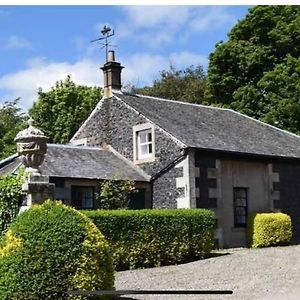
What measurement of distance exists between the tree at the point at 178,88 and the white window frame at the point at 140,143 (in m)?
23.1

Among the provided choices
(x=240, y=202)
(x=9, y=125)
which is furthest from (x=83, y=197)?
(x=9, y=125)

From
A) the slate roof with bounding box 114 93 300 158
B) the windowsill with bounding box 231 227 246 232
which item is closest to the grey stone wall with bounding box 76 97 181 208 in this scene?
the slate roof with bounding box 114 93 300 158

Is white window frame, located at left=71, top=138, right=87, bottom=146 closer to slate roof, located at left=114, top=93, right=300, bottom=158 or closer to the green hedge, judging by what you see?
slate roof, located at left=114, top=93, right=300, bottom=158

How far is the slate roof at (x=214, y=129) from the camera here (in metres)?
21.8

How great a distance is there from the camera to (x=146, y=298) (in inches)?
463

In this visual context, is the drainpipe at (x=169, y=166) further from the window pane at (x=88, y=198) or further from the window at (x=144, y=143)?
the window pane at (x=88, y=198)

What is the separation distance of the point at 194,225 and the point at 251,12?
20.4 m

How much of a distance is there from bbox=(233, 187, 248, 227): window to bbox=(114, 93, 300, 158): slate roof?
4.85 feet

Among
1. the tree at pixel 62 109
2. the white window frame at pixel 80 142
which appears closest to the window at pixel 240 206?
the white window frame at pixel 80 142

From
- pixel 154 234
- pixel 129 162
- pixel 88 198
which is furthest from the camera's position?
pixel 129 162

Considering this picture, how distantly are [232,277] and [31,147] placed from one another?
5.50m

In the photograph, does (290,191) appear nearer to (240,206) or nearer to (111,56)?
(240,206)

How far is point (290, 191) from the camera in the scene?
942 inches

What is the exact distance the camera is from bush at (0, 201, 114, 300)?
960cm
